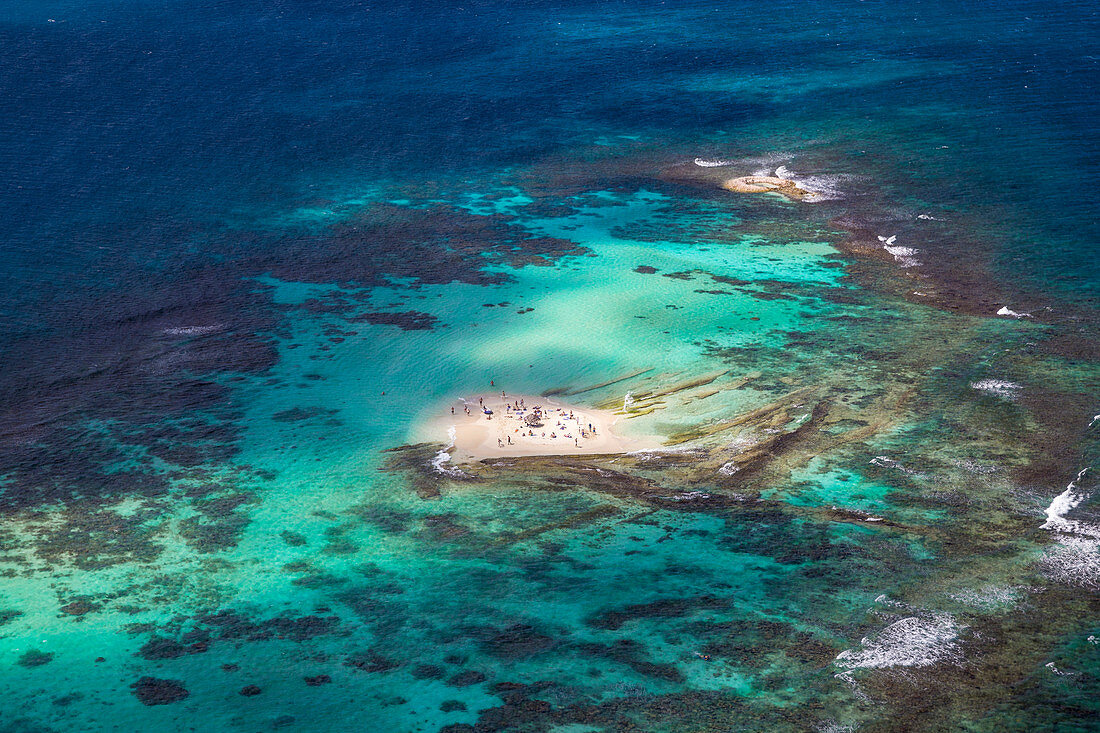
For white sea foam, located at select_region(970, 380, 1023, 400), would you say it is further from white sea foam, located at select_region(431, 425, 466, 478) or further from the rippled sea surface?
white sea foam, located at select_region(431, 425, 466, 478)

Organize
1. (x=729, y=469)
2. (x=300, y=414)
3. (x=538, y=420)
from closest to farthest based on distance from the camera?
(x=729, y=469)
(x=538, y=420)
(x=300, y=414)

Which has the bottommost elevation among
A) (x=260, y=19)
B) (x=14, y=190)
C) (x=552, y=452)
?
(x=552, y=452)

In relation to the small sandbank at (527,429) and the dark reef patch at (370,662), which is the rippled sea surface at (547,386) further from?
the small sandbank at (527,429)

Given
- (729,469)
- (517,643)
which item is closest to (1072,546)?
(729,469)

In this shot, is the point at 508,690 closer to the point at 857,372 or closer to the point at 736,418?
the point at 736,418

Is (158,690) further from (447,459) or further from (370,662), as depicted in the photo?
(447,459)

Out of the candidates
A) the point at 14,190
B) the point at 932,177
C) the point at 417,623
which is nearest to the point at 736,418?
the point at 417,623

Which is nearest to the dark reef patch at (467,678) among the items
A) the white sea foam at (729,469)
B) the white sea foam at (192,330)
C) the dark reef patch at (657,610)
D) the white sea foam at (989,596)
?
the dark reef patch at (657,610)
